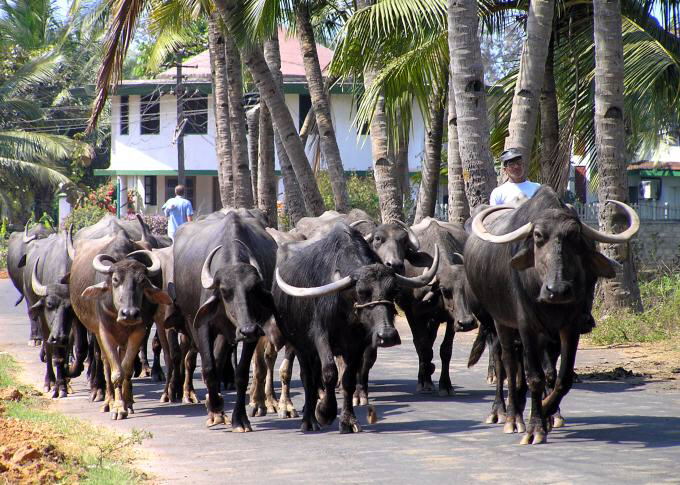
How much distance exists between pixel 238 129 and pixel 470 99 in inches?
346

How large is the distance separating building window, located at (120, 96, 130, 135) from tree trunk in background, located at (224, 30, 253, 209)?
26239 mm

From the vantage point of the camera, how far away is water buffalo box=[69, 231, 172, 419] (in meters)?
10.8

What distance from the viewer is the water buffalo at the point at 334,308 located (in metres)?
9.29

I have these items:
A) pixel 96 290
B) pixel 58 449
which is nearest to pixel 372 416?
pixel 58 449

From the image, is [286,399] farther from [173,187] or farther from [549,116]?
[173,187]

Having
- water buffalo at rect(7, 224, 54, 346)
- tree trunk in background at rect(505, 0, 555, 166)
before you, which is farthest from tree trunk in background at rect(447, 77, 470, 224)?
water buffalo at rect(7, 224, 54, 346)

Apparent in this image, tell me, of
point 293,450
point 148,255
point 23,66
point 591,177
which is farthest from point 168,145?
point 293,450

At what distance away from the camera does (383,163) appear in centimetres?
1927

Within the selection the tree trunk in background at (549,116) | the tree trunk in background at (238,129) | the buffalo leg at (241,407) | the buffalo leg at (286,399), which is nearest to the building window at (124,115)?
the tree trunk in background at (238,129)

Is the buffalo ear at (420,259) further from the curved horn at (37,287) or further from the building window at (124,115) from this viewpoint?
the building window at (124,115)

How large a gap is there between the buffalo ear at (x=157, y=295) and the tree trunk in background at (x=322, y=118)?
977 centimetres

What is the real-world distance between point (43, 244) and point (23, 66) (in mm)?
36746

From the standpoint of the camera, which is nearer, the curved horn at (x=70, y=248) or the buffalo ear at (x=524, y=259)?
the buffalo ear at (x=524, y=259)

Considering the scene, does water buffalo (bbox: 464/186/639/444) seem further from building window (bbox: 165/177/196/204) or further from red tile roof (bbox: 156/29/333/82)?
Result: building window (bbox: 165/177/196/204)
